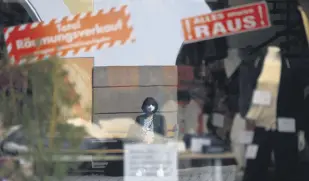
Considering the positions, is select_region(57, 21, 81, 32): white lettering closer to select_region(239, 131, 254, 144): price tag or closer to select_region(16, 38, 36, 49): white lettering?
select_region(16, 38, 36, 49): white lettering

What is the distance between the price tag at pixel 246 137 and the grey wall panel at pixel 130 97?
29.2 inches

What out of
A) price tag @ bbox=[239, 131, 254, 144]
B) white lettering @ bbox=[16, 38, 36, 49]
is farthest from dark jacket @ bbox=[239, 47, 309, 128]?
white lettering @ bbox=[16, 38, 36, 49]

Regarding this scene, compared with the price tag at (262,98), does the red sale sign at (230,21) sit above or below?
above

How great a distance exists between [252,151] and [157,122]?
89cm

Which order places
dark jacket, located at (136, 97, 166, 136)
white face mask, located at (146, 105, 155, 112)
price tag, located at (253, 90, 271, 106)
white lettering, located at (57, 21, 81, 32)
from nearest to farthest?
1. price tag, located at (253, 90, 271, 106)
2. white lettering, located at (57, 21, 81, 32)
3. dark jacket, located at (136, 97, 166, 136)
4. white face mask, located at (146, 105, 155, 112)

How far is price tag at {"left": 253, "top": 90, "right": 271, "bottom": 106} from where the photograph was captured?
166 inches

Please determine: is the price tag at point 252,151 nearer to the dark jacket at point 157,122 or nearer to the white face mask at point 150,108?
the dark jacket at point 157,122

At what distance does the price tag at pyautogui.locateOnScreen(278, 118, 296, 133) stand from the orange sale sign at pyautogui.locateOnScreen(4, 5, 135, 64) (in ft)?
5.11

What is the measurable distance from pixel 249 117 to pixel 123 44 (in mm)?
1334

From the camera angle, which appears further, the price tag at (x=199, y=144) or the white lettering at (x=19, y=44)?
the price tag at (x=199, y=144)

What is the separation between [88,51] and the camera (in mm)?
4672

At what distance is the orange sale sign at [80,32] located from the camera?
4375 millimetres

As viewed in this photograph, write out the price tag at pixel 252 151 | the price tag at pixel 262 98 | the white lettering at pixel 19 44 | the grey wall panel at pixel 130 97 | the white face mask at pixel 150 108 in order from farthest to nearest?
1. the grey wall panel at pixel 130 97
2. the white face mask at pixel 150 108
3. the price tag at pixel 252 151
4. the price tag at pixel 262 98
5. the white lettering at pixel 19 44

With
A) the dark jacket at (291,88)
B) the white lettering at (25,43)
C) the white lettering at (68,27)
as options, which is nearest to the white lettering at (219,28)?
the dark jacket at (291,88)
